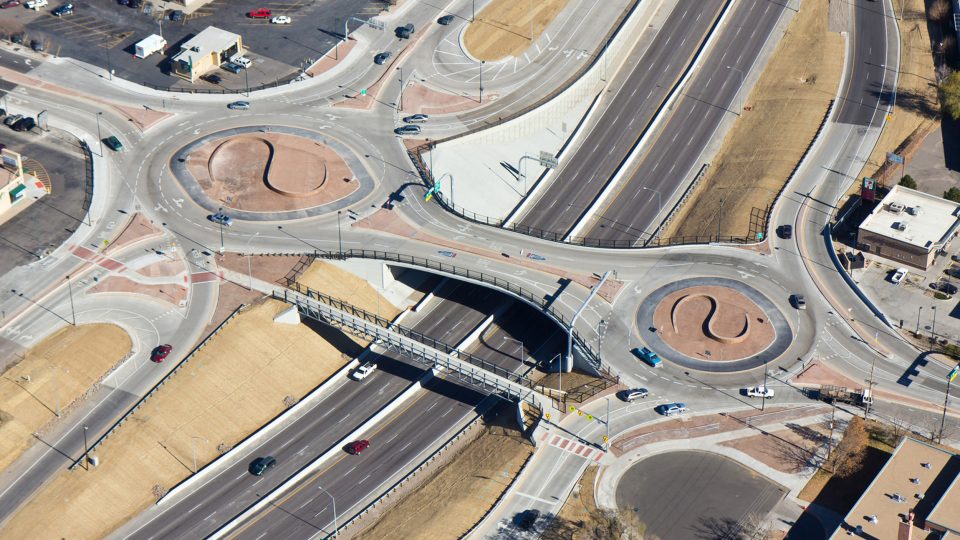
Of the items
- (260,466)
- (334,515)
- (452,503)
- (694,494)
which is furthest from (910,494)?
(260,466)

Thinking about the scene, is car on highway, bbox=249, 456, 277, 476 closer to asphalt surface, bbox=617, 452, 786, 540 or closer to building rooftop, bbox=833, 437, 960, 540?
asphalt surface, bbox=617, 452, 786, 540

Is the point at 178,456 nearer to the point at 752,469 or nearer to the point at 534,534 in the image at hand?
the point at 534,534

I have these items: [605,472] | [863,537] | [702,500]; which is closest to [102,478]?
[605,472]

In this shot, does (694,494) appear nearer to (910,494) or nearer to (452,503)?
(910,494)

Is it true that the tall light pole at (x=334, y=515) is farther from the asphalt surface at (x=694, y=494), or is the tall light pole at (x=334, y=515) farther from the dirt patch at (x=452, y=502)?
the asphalt surface at (x=694, y=494)

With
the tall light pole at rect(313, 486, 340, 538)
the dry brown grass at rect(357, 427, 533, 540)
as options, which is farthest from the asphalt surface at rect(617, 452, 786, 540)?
the tall light pole at rect(313, 486, 340, 538)

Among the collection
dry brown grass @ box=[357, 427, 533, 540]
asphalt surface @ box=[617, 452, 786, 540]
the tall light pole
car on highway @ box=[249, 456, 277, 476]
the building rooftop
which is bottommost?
car on highway @ box=[249, 456, 277, 476]
